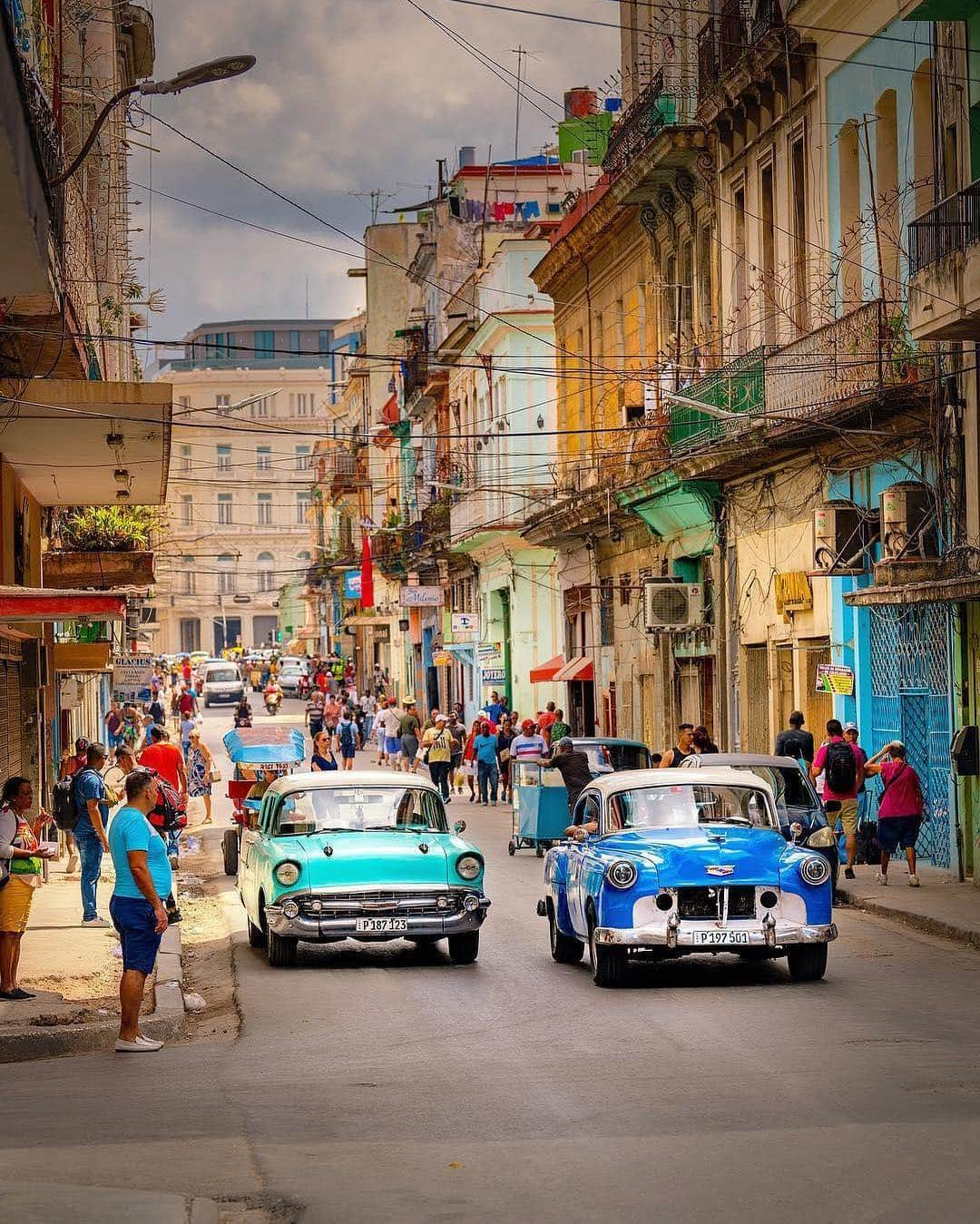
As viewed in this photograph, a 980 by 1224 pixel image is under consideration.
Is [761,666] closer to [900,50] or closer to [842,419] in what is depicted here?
[842,419]

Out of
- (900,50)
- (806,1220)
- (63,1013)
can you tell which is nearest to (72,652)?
(900,50)

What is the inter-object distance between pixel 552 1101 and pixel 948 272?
427 inches

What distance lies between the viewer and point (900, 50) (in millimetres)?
23172

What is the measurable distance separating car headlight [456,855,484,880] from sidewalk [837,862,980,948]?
174 inches

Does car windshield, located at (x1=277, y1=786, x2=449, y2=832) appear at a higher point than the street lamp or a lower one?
lower

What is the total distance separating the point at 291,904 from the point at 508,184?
46.9m

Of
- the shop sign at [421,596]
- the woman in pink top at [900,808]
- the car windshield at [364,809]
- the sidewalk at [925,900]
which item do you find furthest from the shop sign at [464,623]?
the car windshield at [364,809]

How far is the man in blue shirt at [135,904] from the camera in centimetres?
1213

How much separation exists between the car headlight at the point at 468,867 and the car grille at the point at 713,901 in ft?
8.17

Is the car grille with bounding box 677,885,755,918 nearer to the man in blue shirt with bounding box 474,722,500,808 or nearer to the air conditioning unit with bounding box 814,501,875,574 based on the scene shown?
the air conditioning unit with bounding box 814,501,875,574

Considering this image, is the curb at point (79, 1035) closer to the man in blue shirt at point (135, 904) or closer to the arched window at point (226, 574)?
the man in blue shirt at point (135, 904)

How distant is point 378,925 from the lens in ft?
51.8

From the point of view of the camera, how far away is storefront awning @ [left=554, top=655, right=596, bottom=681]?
1689 inches

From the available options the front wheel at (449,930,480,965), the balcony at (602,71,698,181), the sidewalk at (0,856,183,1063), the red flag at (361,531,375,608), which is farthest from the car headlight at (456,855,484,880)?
the red flag at (361,531,375,608)
